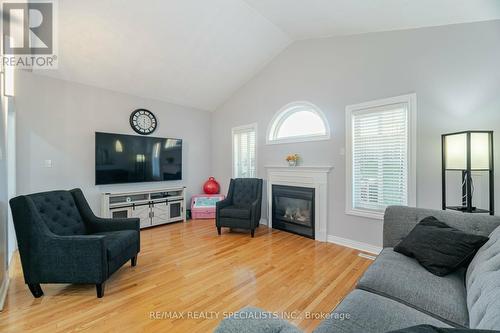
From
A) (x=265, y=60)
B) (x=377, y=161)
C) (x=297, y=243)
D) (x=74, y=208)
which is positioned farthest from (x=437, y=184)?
(x=74, y=208)

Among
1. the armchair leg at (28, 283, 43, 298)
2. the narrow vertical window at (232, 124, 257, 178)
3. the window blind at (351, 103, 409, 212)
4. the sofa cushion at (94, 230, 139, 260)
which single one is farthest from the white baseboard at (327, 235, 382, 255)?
the armchair leg at (28, 283, 43, 298)

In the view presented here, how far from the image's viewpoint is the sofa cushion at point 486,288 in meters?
0.79

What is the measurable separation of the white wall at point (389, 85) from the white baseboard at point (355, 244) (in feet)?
0.22

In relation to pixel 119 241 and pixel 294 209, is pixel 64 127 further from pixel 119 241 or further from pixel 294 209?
pixel 294 209

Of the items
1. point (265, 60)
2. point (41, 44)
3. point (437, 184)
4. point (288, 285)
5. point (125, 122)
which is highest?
point (265, 60)

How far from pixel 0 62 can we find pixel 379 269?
12.4ft

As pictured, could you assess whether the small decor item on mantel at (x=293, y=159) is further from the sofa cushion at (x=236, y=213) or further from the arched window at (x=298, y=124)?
the sofa cushion at (x=236, y=213)

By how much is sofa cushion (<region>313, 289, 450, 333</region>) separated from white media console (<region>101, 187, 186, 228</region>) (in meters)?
3.80

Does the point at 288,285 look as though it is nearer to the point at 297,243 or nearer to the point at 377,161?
the point at 297,243

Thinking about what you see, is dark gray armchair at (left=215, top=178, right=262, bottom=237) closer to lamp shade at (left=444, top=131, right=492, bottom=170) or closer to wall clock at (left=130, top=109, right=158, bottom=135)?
wall clock at (left=130, top=109, right=158, bottom=135)

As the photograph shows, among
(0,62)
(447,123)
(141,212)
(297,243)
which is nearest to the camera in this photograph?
(0,62)

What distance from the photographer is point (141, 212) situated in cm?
409

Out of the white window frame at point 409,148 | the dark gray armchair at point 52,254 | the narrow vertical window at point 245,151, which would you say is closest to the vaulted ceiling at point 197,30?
the white window frame at point 409,148

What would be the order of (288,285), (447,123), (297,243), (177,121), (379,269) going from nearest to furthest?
(379,269) < (288,285) < (447,123) < (297,243) < (177,121)
